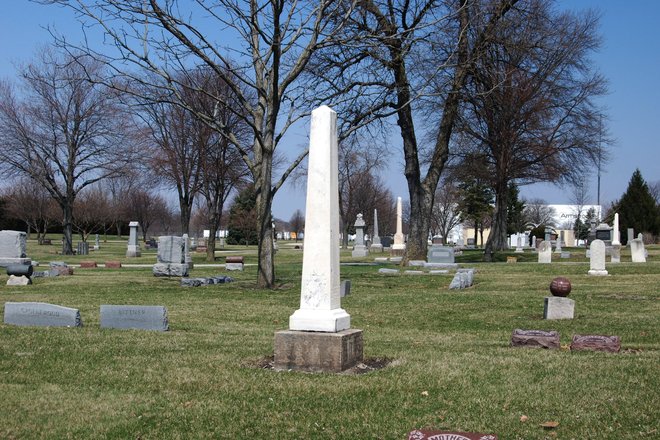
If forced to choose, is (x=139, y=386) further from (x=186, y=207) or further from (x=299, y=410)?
(x=186, y=207)

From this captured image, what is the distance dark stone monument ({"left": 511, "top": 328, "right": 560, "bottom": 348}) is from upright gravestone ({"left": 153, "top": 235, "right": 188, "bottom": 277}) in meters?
17.9

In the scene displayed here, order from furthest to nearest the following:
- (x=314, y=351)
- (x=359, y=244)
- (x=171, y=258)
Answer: (x=359, y=244)
(x=171, y=258)
(x=314, y=351)

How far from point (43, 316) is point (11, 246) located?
20.1m

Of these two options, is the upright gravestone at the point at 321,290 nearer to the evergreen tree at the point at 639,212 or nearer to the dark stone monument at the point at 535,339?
the dark stone monument at the point at 535,339

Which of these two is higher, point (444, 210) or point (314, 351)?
point (444, 210)

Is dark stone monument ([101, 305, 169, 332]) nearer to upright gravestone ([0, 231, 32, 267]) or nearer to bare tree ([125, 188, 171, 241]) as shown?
upright gravestone ([0, 231, 32, 267])

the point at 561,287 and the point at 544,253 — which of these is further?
the point at 544,253

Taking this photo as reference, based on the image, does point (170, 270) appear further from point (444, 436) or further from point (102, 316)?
point (444, 436)

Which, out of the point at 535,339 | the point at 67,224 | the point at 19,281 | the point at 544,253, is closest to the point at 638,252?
the point at 544,253

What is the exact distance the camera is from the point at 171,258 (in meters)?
25.8

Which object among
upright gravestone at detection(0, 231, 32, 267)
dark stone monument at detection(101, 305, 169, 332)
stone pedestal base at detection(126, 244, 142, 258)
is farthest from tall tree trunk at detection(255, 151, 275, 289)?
stone pedestal base at detection(126, 244, 142, 258)

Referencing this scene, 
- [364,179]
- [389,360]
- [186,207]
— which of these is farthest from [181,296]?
[364,179]

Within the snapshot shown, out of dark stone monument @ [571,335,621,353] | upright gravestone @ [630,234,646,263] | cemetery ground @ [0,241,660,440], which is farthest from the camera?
upright gravestone @ [630,234,646,263]

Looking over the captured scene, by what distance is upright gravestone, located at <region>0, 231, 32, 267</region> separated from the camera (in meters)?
29.1
